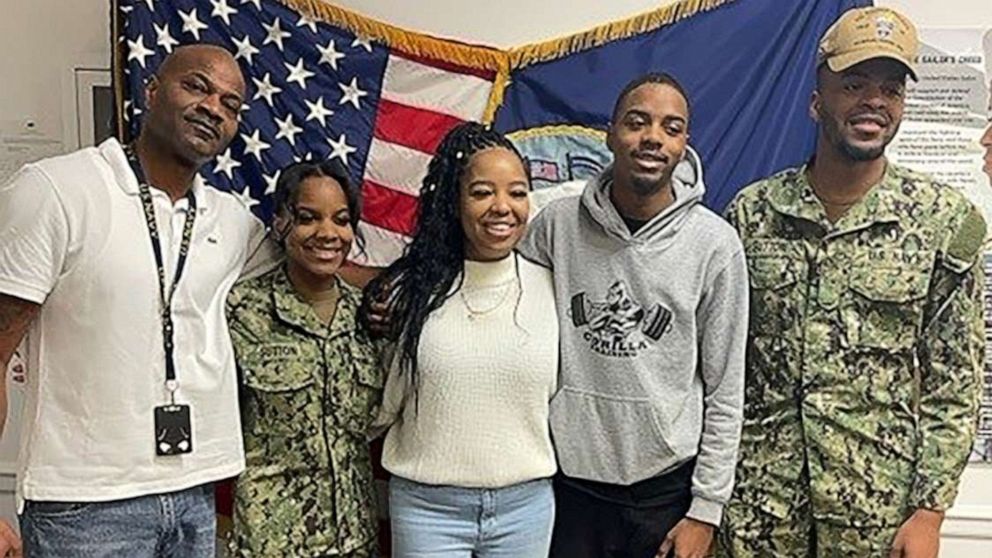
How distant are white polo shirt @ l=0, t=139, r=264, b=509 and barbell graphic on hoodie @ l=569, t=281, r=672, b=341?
70 cm

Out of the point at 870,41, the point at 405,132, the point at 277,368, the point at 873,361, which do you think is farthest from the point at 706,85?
the point at 277,368

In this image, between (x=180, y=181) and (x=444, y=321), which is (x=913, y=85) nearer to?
(x=444, y=321)

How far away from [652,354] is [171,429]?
84 centimetres

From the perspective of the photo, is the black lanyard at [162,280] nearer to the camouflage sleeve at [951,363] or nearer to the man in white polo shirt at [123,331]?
the man in white polo shirt at [123,331]

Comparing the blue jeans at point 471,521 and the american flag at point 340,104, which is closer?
the blue jeans at point 471,521

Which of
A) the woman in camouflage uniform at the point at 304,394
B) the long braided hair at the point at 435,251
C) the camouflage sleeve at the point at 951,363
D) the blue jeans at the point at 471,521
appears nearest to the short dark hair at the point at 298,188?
the woman in camouflage uniform at the point at 304,394

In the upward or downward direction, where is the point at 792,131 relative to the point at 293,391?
upward

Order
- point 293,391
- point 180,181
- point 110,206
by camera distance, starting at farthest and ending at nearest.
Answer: point 293,391, point 180,181, point 110,206

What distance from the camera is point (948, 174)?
229cm

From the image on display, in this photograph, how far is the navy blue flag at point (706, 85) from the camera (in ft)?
7.41

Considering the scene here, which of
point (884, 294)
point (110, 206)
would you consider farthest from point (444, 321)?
point (884, 294)

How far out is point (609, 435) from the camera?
1789 millimetres

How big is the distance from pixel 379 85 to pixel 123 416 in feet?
3.56

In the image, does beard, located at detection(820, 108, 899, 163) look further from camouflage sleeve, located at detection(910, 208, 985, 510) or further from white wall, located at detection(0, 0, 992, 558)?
white wall, located at detection(0, 0, 992, 558)
